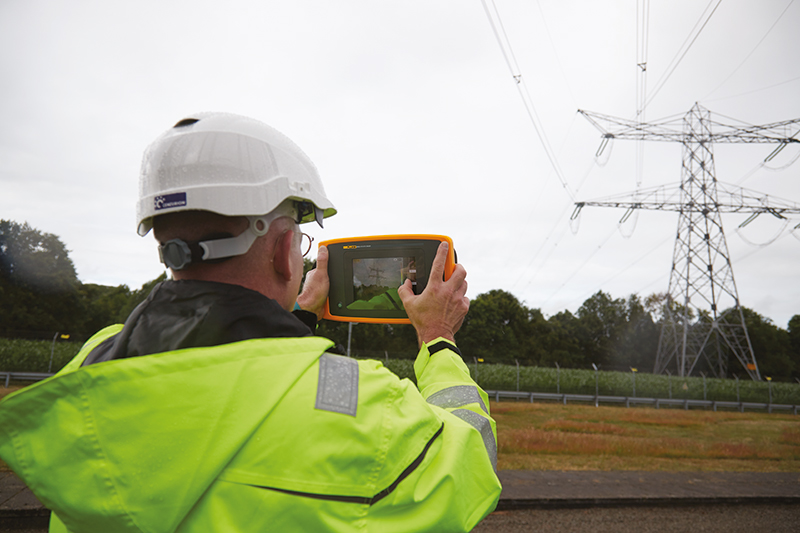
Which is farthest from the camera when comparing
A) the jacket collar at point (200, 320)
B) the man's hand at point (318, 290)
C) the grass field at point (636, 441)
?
the grass field at point (636, 441)

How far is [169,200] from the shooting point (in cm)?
128

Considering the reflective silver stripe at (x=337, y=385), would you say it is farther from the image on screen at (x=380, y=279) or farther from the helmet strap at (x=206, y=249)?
the image on screen at (x=380, y=279)

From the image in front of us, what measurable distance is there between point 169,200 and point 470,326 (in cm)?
4478

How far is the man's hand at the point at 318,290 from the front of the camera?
2018 mm

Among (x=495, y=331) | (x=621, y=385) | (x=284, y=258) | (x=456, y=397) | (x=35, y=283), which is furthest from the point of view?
(x=495, y=331)

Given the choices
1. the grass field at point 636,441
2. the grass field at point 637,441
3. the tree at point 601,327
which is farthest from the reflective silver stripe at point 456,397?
the tree at point 601,327

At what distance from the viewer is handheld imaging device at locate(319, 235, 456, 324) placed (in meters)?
1.88

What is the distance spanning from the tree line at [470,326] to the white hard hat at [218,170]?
A: 25620 millimetres

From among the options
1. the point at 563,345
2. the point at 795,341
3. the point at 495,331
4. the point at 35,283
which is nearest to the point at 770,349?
the point at 795,341

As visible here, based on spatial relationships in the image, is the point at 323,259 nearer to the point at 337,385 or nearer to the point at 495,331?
the point at 337,385

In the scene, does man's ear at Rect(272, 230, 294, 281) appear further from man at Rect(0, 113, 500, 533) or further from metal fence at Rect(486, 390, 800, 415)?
metal fence at Rect(486, 390, 800, 415)

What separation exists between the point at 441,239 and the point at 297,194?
2.23ft

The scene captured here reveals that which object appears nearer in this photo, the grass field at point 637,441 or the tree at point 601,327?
the grass field at point 637,441

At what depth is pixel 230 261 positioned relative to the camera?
1.26 m
